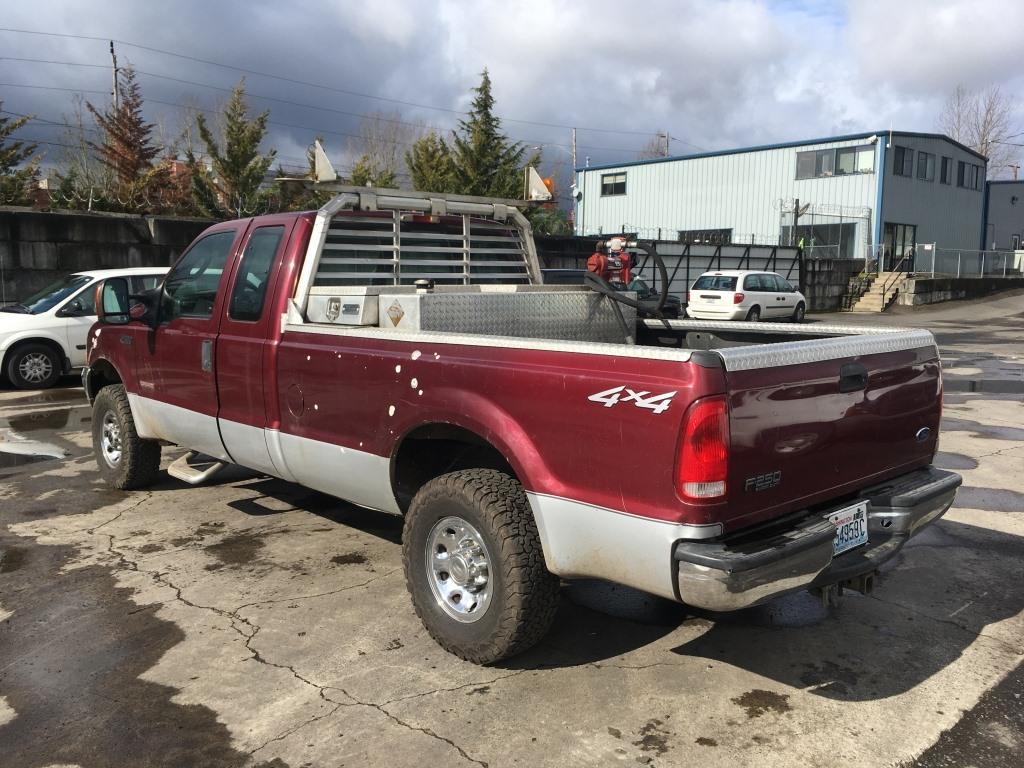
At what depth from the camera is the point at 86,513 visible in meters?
5.86

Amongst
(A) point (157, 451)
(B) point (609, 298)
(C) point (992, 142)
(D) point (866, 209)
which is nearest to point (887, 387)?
(B) point (609, 298)

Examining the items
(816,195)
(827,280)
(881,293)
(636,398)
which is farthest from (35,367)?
(816,195)

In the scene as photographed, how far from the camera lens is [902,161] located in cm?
3559

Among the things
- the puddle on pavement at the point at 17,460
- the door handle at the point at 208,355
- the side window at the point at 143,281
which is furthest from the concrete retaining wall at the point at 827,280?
the door handle at the point at 208,355

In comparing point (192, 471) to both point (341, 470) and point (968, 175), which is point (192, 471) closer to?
point (341, 470)

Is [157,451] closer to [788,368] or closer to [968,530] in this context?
[788,368]

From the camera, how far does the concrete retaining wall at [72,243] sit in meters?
14.7

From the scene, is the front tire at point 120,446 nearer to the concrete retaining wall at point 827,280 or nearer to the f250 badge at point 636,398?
the f250 badge at point 636,398

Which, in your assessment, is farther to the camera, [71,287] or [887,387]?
[71,287]

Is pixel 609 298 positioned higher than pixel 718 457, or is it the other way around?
pixel 609 298

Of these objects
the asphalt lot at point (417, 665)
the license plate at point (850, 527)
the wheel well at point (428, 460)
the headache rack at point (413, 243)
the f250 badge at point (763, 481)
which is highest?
the headache rack at point (413, 243)

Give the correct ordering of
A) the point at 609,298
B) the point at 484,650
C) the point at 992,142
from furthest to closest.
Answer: the point at 992,142 → the point at 609,298 → the point at 484,650

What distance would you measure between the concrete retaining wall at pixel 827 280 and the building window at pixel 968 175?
11.1 meters

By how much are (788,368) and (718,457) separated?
0.49m
